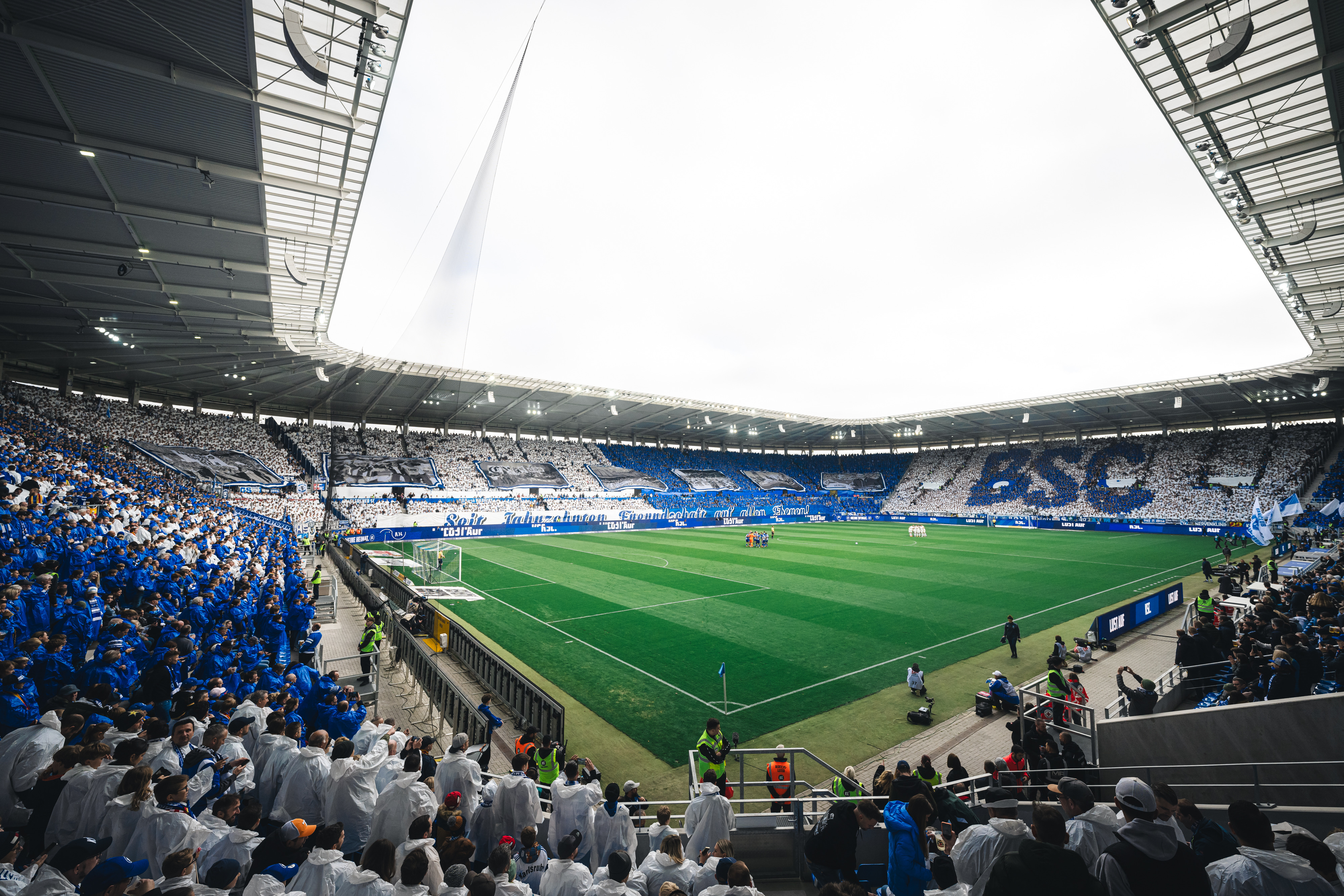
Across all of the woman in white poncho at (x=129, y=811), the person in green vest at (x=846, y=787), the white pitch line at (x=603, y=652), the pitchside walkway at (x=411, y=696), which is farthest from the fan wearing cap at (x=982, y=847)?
the white pitch line at (x=603, y=652)

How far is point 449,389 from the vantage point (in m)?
43.8

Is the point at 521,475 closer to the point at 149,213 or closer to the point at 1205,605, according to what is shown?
the point at 149,213

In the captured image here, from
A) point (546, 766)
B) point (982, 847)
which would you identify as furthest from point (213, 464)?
point (982, 847)

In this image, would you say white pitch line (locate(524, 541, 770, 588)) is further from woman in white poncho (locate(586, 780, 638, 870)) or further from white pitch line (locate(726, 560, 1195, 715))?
woman in white poncho (locate(586, 780, 638, 870))

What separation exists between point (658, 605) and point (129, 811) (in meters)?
16.7

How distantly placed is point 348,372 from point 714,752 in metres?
39.8

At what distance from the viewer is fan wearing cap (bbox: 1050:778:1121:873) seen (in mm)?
3793

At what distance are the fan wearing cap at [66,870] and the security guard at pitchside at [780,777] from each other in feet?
20.2

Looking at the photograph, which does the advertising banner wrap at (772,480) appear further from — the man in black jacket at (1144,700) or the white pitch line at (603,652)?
the man in black jacket at (1144,700)

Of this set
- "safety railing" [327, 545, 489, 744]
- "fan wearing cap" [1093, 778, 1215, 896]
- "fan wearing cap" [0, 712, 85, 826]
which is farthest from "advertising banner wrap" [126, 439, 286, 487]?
"fan wearing cap" [1093, 778, 1215, 896]

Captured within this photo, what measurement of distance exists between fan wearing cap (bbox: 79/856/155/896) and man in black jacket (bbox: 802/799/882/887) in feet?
13.4

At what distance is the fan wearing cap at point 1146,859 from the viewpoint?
299 centimetres

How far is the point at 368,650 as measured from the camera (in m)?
11.5

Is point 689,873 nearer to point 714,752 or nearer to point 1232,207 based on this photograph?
point 714,752
